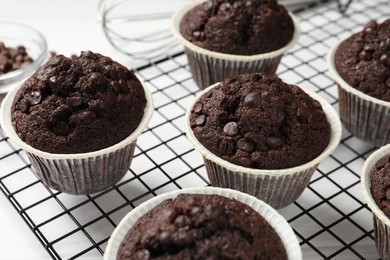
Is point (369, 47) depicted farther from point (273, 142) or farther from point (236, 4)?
point (273, 142)

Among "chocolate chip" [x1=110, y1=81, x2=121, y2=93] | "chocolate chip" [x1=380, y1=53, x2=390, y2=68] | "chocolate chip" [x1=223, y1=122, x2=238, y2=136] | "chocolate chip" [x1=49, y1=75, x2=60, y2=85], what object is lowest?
"chocolate chip" [x1=380, y1=53, x2=390, y2=68]

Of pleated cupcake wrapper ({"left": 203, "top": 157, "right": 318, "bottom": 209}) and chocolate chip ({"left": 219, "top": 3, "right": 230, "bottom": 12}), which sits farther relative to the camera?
chocolate chip ({"left": 219, "top": 3, "right": 230, "bottom": 12})

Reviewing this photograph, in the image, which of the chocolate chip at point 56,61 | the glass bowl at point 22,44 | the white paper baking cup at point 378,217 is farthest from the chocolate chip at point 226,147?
the glass bowl at point 22,44

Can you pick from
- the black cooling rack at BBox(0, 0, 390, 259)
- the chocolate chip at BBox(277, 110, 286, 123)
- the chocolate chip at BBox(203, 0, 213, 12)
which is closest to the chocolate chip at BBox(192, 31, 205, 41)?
the chocolate chip at BBox(203, 0, 213, 12)

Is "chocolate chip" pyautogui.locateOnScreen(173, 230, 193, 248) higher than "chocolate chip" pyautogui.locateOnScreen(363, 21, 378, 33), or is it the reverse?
"chocolate chip" pyautogui.locateOnScreen(173, 230, 193, 248)

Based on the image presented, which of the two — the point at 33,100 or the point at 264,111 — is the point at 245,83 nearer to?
the point at 264,111

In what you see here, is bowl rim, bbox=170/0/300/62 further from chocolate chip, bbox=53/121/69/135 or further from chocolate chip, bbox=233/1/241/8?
chocolate chip, bbox=53/121/69/135

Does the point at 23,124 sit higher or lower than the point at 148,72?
higher

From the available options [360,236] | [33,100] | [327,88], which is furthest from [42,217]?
[327,88]
